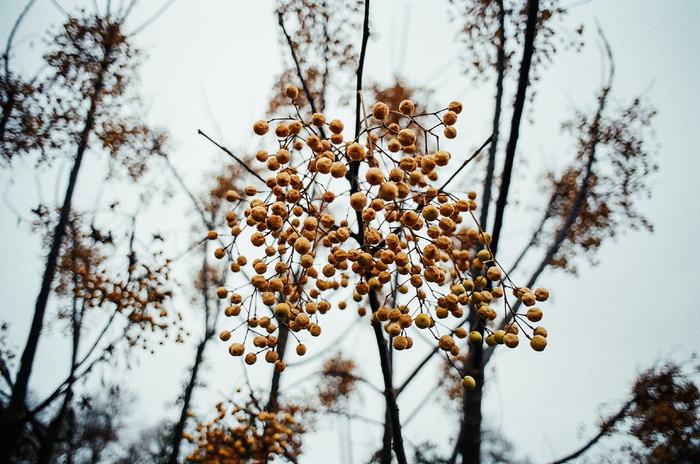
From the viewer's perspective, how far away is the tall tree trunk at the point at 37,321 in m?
4.07

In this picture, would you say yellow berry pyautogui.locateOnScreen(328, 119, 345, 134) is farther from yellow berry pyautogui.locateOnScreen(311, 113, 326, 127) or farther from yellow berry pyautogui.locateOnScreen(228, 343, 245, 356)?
yellow berry pyautogui.locateOnScreen(228, 343, 245, 356)

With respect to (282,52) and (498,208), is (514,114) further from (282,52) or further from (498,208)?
(282,52)

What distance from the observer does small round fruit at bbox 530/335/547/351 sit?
60.1 inches

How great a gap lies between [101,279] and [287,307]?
12.9ft

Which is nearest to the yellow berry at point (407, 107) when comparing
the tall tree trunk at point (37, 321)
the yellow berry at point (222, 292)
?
the yellow berry at point (222, 292)

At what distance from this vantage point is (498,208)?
92.4 inches

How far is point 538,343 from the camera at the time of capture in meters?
1.55

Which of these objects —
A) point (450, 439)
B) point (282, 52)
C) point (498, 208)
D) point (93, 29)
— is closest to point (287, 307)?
point (498, 208)

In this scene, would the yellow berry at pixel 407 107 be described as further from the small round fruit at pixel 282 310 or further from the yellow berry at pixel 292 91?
the small round fruit at pixel 282 310

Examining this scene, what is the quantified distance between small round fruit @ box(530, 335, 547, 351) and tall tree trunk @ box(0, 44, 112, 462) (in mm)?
5105

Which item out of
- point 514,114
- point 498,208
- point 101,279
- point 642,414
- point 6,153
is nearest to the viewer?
point 514,114

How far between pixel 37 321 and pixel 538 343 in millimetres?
5933

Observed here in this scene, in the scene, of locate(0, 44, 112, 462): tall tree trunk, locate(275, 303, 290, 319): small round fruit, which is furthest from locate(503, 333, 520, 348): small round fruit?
locate(0, 44, 112, 462): tall tree trunk

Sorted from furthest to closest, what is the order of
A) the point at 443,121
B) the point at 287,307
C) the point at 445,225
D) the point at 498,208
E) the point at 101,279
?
the point at 101,279 < the point at 498,208 < the point at 443,121 < the point at 445,225 < the point at 287,307
